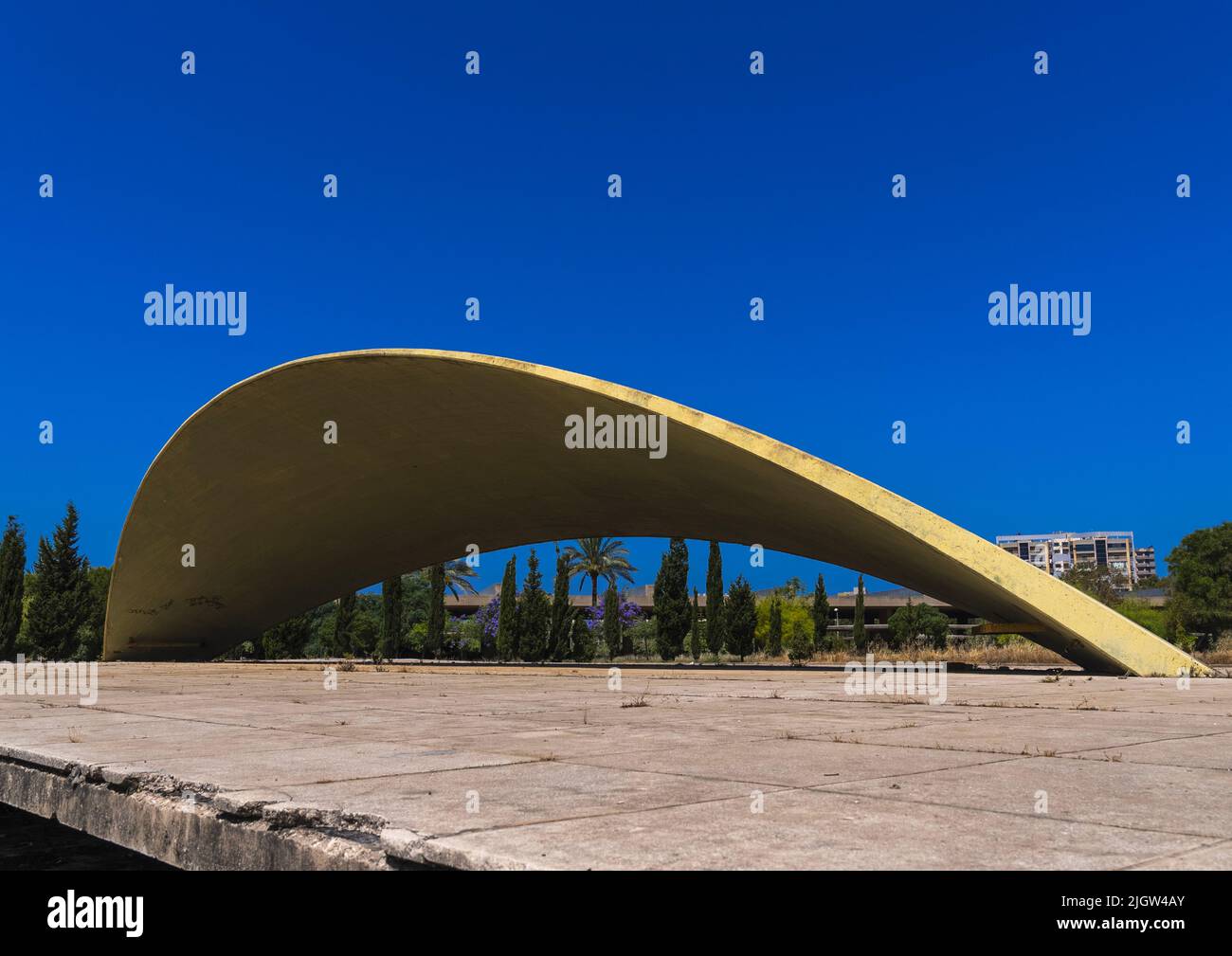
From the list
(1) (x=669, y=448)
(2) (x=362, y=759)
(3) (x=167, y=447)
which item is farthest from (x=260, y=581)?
(2) (x=362, y=759)

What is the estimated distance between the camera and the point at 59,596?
40125mm

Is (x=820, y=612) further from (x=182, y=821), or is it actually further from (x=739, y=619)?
(x=182, y=821)

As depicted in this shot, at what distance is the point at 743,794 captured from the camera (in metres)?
3.43

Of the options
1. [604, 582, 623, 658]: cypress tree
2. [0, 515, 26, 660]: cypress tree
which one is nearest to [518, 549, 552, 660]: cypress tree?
[604, 582, 623, 658]: cypress tree

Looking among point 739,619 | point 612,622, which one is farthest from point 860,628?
point 612,622

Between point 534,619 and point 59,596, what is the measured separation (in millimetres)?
18840

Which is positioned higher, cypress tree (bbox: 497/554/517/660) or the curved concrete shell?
the curved concrete shell

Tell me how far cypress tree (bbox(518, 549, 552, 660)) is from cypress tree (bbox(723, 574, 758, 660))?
913cm

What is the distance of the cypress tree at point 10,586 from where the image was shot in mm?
40156

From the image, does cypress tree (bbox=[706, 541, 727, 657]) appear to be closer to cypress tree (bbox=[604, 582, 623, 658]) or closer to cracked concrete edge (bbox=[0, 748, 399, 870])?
cypress tree (bbox=[604, 582, 623, 658])

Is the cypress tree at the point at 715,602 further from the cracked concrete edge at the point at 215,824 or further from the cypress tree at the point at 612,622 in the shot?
the cracked concrete edge at the point at 215,824

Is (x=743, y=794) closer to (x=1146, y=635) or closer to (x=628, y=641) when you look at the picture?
(x=1146, y=635)

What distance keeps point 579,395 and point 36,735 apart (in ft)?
32.9

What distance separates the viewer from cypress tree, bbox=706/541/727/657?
47.3m
